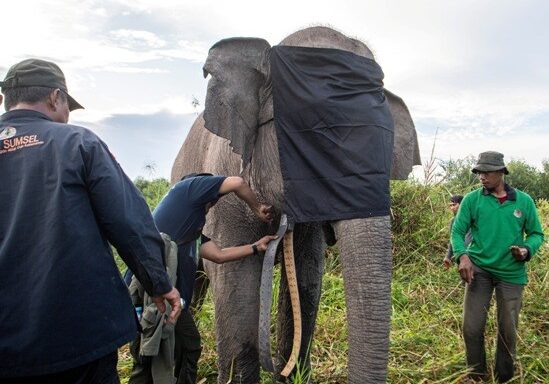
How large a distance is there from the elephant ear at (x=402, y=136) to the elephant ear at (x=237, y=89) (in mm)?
970

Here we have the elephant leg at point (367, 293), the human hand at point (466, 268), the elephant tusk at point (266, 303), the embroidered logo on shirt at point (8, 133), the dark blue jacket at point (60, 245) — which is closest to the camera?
the dark blue jacket at point (60, 245)

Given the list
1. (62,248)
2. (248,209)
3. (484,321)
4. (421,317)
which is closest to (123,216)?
(62,248)

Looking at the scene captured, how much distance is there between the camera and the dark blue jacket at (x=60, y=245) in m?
2.32

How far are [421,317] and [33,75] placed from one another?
4777mm

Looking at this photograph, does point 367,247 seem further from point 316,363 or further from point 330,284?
point 330,284

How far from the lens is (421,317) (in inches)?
245

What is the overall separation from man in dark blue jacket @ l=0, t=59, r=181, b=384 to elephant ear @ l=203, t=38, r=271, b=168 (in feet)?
3.69

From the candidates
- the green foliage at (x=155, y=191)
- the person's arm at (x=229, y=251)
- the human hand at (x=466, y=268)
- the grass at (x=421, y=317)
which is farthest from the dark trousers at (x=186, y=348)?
the green foliage at (x=155, y=191)

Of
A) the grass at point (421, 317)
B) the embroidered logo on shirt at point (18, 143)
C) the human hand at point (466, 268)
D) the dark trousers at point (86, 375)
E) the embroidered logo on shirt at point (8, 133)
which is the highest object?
the embroidered logo on shirt at point (8, 133)

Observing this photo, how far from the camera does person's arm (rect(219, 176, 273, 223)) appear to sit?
343cm

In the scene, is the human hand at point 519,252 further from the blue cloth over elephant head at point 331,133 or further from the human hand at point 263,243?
the human hand at point 263,243

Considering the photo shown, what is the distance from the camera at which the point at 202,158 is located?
492cm

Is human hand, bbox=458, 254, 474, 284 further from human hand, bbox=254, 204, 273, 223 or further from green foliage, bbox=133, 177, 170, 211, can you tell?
green foliage, bbox=133, 177, 170, 211

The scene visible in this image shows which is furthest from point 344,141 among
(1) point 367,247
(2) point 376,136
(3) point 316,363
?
(3) point 316,363
